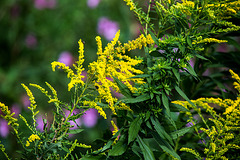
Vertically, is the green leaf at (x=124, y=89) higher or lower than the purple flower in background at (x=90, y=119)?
higher

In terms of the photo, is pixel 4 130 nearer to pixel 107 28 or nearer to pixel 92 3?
pixel 107 28

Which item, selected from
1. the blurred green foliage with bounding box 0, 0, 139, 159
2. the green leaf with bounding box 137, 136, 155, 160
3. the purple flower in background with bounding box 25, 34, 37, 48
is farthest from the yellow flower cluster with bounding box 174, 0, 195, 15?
the purple flower in background with bounding box 25, 34, 37, 48

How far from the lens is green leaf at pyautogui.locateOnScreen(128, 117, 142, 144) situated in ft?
2.09

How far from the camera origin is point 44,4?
2.54 meters

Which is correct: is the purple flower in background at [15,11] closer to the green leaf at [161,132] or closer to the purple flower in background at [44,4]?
the purple flower in background at [44,4]

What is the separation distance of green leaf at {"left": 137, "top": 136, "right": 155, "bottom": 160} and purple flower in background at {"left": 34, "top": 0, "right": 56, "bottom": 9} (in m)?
2.07

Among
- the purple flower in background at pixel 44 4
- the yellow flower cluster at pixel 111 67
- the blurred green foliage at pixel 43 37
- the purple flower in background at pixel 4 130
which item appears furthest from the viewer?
the purple flower in background at pixel 44 4

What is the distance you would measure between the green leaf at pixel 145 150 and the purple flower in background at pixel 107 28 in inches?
78.8

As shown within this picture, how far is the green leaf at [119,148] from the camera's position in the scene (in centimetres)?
64

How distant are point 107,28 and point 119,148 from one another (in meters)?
2.05

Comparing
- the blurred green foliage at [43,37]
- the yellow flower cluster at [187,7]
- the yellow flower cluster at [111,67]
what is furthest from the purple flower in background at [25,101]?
the yellow flower cluster at [187,7]

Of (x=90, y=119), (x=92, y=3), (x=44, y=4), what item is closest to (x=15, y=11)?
(x=44, y=4)

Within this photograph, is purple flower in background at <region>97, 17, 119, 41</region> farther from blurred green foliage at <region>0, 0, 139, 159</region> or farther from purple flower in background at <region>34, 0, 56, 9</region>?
purple flower in background at <region>34, 0, 56, 9</region>

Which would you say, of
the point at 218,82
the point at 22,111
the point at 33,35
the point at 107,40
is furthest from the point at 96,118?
the point at 218,82
